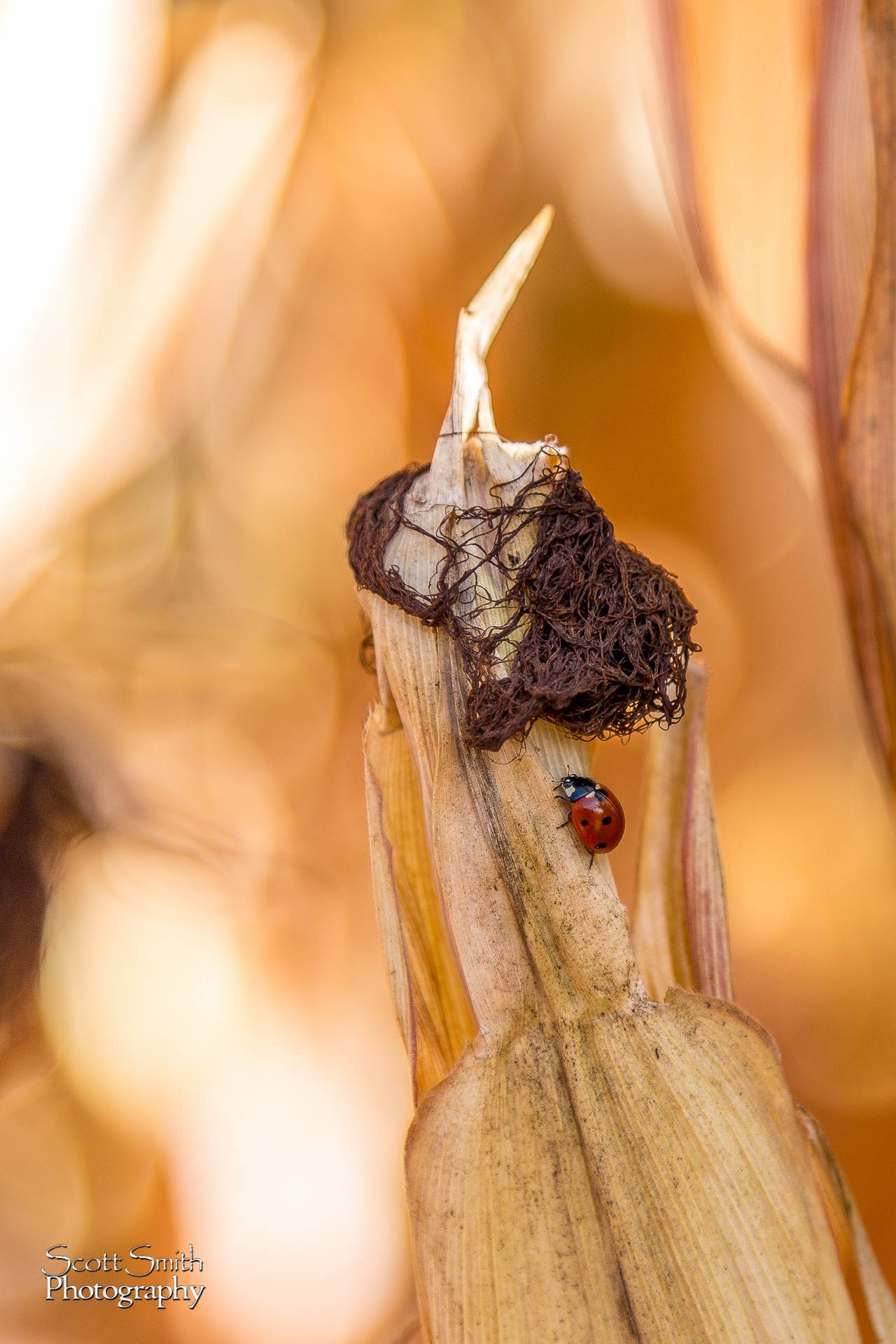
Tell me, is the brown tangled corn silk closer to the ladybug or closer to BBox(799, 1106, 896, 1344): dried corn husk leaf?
the ladybug

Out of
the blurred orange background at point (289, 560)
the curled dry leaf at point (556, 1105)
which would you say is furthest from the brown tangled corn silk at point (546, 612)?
the blurred orange background at point (289, 560)

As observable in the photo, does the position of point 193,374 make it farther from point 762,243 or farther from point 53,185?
point 762,243

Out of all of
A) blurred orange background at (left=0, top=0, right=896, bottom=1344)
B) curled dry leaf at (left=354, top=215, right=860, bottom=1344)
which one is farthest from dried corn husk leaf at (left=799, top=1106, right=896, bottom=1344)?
blurred orange background at (left=0, top=0, right=896, bottom=1344)

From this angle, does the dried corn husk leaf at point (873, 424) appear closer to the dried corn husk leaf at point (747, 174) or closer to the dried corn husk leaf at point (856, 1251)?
the dried corn husk leaf at point (747, 174)

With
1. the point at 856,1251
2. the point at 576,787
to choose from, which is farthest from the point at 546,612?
the point at 856,1251

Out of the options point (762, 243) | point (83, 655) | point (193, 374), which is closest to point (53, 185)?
point (193, 374)

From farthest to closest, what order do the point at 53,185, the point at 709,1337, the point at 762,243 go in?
the point at 53,185 < the point at 762,243 < the point at 709,1337
